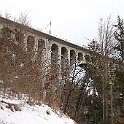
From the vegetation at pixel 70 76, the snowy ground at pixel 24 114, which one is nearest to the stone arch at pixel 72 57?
the vegetation at pixel 70 76

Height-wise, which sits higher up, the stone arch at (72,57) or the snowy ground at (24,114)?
the stone arch at (72,57)

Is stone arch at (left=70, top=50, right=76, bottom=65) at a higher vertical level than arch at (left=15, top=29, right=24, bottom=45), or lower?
higher

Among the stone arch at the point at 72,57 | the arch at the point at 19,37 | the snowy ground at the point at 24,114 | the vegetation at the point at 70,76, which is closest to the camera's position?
the snowy ground at the point at 24,114

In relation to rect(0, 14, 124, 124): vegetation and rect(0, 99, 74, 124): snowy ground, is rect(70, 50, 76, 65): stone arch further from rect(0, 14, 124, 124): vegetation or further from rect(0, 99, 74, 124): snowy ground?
rect(0, 99, 74, 124): snowy ground

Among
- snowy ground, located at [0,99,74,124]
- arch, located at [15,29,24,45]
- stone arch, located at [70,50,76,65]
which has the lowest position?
snowy ground, located at [0,99,74,124]

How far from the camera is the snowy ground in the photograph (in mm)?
9852

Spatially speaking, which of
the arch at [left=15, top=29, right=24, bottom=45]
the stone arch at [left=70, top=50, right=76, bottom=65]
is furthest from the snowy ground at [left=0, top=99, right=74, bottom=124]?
the stone arch at [left=70, top=50, right=76, bottom=65]

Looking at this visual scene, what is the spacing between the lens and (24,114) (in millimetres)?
10711

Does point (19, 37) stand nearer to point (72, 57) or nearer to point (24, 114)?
point (24, 114)

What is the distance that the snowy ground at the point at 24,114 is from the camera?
9852 mm

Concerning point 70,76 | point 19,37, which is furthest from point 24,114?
point 70,76

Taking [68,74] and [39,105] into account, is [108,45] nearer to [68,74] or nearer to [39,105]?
[68,74]

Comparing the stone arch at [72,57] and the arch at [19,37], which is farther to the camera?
the stone arch at [72,57]

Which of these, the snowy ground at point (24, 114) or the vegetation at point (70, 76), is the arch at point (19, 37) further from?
the snowy ground at point (24, 114)
